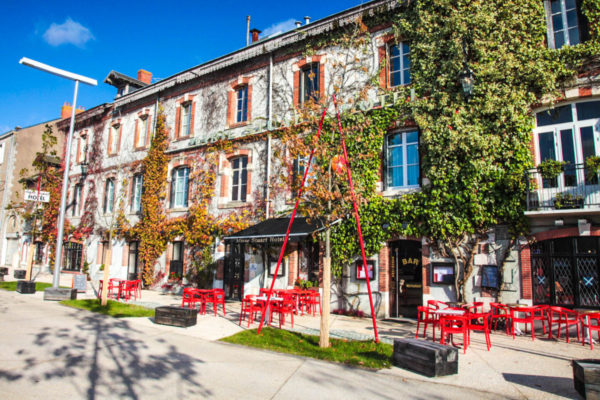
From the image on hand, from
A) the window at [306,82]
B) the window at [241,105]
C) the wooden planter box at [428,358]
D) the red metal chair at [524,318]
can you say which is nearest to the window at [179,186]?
the window at [241,105]

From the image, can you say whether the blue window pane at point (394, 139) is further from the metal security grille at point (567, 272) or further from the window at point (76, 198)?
the window at point (76, 198)

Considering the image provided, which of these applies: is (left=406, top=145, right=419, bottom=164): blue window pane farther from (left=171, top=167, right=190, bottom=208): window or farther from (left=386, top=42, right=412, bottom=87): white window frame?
(left=171, top=167, right=190, bottom=208): window

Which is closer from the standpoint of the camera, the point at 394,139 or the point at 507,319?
Answer: the point at 507,319

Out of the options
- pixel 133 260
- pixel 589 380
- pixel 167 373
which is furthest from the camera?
pixel 133 260

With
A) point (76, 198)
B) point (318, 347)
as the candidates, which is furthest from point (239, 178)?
point (76, 198)

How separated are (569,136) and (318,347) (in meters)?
7.75

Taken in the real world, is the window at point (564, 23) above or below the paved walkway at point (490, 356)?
above

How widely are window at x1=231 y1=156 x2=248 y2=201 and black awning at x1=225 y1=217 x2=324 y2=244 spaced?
84.6 inches

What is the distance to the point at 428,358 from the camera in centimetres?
552

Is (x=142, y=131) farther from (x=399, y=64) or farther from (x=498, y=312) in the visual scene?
(x=498, y=312)

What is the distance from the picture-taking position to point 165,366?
5699mm

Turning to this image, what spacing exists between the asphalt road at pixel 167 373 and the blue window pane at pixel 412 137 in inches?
283

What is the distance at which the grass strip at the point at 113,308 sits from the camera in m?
10.1

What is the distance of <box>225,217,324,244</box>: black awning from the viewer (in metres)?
10.7
